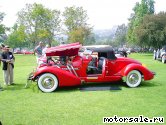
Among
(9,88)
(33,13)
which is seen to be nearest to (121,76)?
(9,88)

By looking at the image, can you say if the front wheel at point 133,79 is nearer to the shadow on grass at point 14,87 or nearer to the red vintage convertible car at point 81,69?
the red vintage convertible car at point 81,69

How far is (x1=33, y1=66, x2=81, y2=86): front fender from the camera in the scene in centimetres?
1072

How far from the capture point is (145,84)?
470 inches

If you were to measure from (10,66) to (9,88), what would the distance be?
4.32 ft

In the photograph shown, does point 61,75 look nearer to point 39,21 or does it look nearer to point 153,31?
point 153,31

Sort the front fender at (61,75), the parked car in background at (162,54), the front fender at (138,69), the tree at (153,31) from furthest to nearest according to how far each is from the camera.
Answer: the tree at (153,31) → the parked car in background at (162,54) → the front fender at (138,69) → the front fender at (61,75)

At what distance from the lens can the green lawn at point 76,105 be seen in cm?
722

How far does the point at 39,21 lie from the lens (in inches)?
2685

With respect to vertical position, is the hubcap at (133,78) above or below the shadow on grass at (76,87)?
above

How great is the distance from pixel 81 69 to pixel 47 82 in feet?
4.33

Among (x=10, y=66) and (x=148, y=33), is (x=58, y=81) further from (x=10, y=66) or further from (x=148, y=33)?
(x=148, y=33)

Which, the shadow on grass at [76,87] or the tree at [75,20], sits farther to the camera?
the tree at [75,20]

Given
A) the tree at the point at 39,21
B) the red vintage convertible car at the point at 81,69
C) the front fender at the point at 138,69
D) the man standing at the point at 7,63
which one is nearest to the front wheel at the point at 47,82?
the red vintage convertible car at the point at 81,69

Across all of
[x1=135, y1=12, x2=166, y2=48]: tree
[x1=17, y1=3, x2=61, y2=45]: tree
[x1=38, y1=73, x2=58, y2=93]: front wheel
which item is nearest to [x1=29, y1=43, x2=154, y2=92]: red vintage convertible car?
[x1=38, y1=73, x2=58, y2=93]: front wheel
